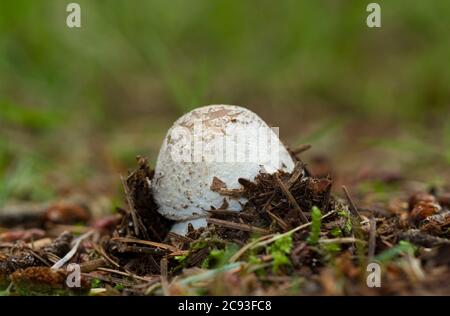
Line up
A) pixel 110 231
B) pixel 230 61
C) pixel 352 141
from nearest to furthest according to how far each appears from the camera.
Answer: pixel 110 231 → pixel 352 141 → pixel 230 61

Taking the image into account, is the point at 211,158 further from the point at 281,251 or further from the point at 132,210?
the point at 281,251

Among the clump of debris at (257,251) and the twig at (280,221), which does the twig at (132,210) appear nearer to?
the clump of debris at (257,251)

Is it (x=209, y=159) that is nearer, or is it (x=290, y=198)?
(x=290, y=198)

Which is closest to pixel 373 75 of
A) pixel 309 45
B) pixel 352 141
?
pixel 309 45

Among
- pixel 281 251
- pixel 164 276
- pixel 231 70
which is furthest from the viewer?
pixel 231 70

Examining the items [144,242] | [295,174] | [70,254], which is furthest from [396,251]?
[70,254]
